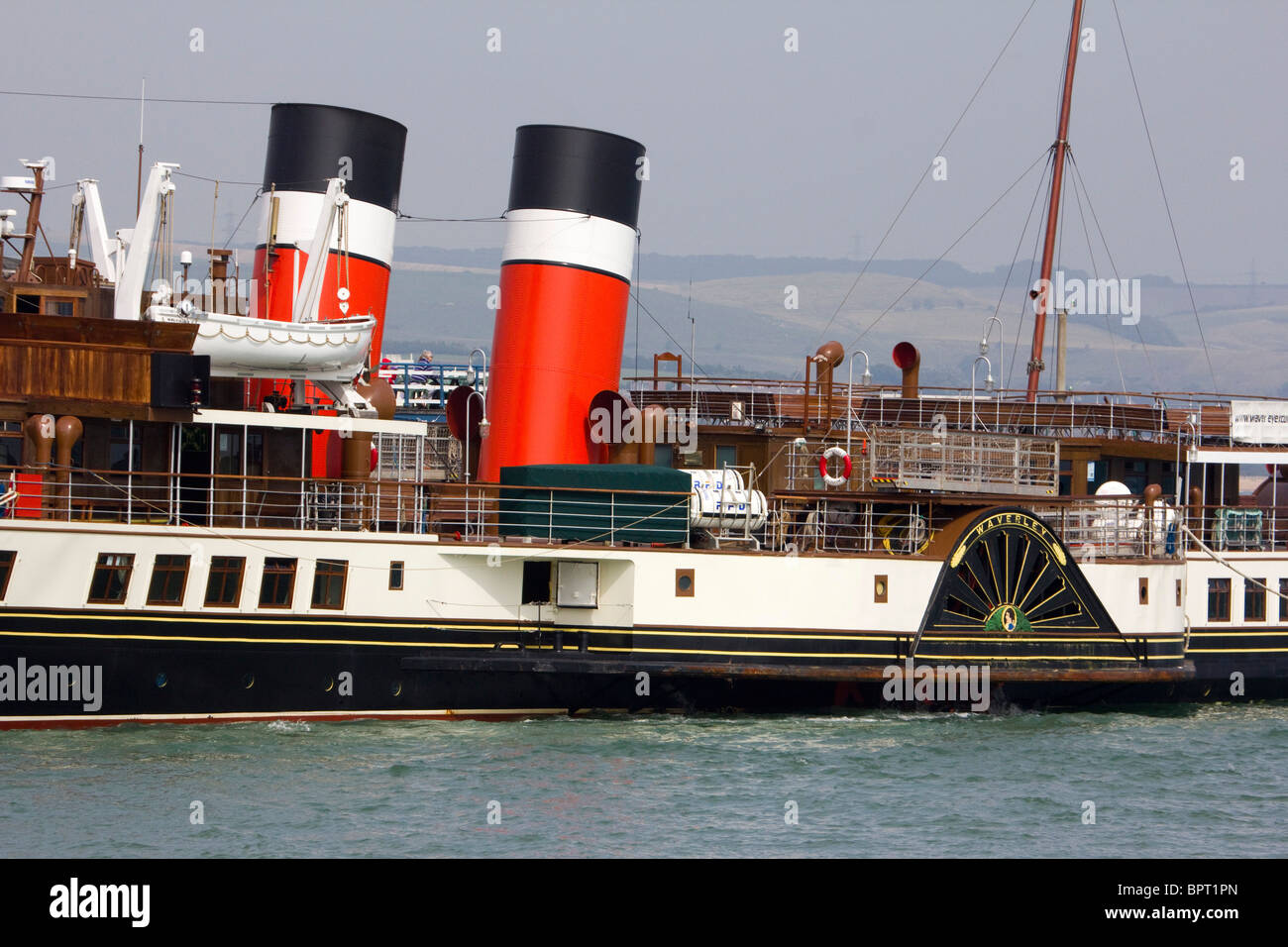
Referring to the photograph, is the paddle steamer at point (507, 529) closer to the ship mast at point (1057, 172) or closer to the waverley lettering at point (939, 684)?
the waverley lettering at point (939, 684)

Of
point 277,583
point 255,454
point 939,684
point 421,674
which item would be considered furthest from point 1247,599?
point 255,454

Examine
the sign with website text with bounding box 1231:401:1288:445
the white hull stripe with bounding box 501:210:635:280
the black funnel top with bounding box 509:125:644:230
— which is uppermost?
the black funnel top with bounding box 509:125:644:230

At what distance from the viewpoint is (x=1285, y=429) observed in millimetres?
28766

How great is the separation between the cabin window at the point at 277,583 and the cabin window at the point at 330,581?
322 mm

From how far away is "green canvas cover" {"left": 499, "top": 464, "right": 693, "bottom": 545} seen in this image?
75.2 feet

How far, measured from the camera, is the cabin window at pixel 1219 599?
26.5 meters

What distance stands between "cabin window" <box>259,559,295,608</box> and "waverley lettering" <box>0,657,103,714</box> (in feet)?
7.43

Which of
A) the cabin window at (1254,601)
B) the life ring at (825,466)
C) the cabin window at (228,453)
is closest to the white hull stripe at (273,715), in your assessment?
the cabin window at (228,453)

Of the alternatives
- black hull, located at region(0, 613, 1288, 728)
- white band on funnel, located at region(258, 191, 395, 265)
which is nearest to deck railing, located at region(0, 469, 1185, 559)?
black hull, located at region(0, 613, 1288, 728)

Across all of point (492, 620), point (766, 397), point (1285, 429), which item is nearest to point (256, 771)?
point (492, 620)

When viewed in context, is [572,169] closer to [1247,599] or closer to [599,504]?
[599,504]

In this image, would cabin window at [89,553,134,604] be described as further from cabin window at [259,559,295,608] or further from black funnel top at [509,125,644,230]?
black funnel top at [509,125,644,230]

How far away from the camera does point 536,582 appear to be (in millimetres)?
23000

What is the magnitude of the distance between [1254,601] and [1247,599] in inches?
6.1
